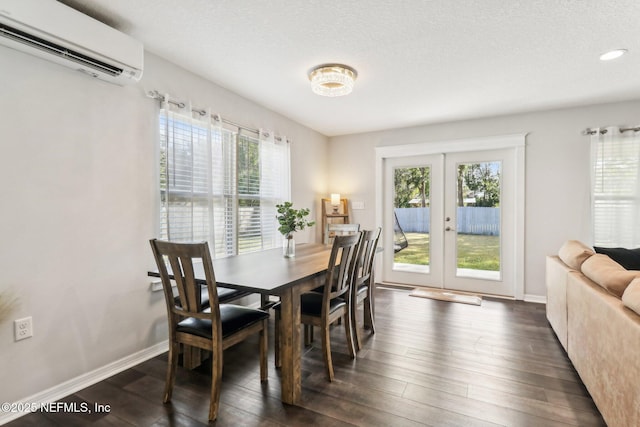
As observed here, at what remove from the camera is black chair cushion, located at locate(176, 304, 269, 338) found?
175 centimetres

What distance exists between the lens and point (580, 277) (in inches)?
84.4

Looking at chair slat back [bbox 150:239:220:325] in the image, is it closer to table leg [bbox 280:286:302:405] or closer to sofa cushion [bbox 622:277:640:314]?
table leg [bbox 280:286:302:405]

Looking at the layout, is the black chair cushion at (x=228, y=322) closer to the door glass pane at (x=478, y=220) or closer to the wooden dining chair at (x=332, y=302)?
the wooden dining chair at (x=332, y=302)

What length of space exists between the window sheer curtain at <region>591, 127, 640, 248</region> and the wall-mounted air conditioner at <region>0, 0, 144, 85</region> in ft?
15.2

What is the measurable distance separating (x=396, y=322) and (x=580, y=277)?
1563 mm

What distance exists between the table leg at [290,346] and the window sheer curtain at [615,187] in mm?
3697

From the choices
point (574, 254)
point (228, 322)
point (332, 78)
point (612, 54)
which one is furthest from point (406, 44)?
point (228, 322)

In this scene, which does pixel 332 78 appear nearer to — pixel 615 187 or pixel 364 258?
pixel 364 258

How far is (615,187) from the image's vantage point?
11.3 feet

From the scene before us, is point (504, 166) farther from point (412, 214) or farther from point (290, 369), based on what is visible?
point (290, 369)

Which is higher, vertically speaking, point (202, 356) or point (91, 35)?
point (91, 35)

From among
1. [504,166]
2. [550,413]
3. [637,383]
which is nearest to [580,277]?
[550,413]

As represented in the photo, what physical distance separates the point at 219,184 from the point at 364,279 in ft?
5.45

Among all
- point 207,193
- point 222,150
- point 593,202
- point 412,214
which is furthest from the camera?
point 412,214
